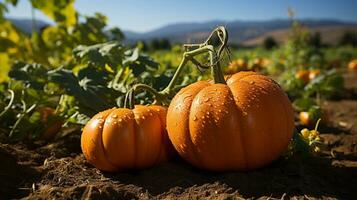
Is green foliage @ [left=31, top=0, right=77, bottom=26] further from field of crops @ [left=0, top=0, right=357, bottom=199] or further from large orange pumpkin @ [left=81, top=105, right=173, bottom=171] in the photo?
large orange pumpkin @ [left=81, top=105, right=173, bottom=171]

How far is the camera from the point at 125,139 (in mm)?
2439

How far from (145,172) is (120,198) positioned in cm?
34

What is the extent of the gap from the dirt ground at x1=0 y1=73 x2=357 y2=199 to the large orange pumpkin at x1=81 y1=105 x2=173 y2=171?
8cm

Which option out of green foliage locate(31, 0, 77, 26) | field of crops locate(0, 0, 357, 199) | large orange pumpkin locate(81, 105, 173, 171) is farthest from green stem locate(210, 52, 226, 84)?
green foliage locate(31, 0, 77, 26)

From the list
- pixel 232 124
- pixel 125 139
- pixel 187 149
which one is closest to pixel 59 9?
pixel 125 139

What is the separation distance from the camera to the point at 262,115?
230 cm

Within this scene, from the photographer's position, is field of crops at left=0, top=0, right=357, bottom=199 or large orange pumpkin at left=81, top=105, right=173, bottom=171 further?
large orange pumpkin at left=81, top=105, right=173, bottom=171

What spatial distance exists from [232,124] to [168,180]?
0.47 meters

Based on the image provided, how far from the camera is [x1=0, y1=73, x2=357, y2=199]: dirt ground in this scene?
2.18 metres

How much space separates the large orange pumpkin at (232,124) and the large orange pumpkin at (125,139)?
0.46 ft

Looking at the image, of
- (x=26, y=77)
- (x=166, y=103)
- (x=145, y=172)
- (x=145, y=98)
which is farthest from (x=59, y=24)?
(x=145, y=172)

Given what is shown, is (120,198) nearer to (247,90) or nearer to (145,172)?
(145,172)

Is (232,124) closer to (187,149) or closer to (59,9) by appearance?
(187,149)

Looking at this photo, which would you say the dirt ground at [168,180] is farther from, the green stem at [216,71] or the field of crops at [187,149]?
the green stem at [216,71]
